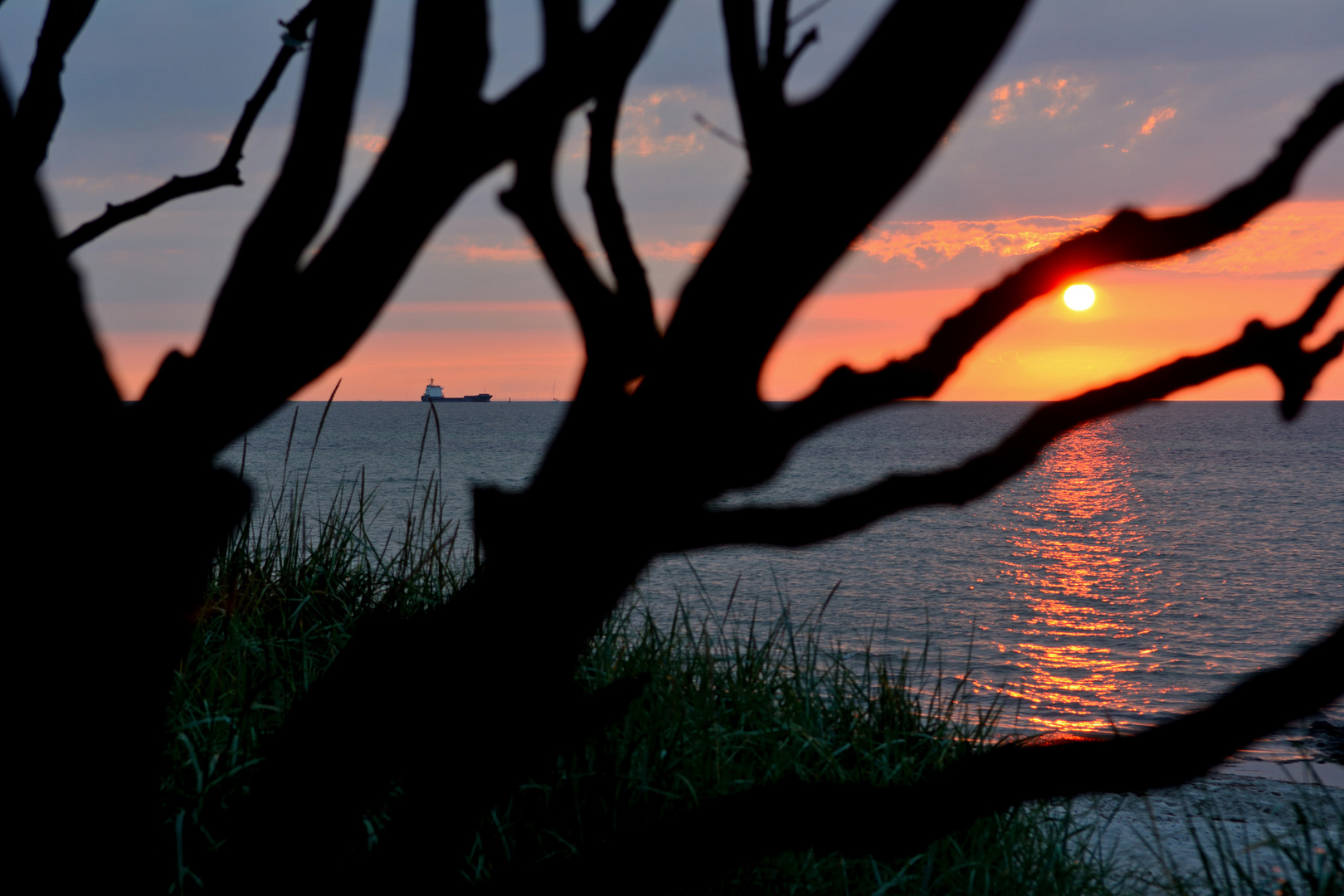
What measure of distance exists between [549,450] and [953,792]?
2.28 ft

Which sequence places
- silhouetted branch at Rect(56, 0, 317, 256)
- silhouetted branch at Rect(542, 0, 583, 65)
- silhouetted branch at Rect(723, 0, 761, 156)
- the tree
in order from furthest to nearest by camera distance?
silhouetted branch at Rect(56, 0, 317, 256)
silhouetted branch at Rect(542, 0, 583, 65)
silhouetted branch at Rect(723, 0, 761, 156)
the tree

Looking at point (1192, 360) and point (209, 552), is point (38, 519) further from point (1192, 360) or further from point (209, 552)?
point (1192, 360)

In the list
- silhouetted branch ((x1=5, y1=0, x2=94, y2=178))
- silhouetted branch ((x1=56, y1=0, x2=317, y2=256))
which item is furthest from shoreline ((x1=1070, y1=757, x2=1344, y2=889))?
silhouetted branch ((x1=5, y1=0, x2=94, y2=178))

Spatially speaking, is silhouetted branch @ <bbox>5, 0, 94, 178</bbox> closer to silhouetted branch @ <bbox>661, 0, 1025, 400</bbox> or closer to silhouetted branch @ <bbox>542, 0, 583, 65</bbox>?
silhouetted branch @ <bbox>542, 0, 583, 65</bbox>

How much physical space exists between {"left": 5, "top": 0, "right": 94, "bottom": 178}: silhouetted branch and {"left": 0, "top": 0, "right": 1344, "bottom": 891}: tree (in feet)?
0.05

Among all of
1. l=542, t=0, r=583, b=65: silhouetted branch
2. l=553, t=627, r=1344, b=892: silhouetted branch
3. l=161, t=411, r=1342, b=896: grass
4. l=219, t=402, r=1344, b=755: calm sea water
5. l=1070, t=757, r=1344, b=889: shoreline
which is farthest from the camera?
l=219, t=402, r=1344, b=755: calm sea water

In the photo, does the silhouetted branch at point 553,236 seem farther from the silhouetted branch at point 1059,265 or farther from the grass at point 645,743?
the grass at point 645,743

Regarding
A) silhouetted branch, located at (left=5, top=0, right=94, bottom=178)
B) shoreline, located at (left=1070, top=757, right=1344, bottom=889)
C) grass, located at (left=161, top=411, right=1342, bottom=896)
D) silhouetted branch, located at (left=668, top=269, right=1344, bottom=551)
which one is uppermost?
silhouetted branch, located at (left=5, top=0, right=94, bottom=178)

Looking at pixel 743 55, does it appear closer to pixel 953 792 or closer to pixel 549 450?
pixel 549 450

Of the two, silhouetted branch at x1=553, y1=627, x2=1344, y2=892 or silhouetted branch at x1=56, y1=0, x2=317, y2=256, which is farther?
silhouetted branch at x1=56, y1=0, x2=317, y2=256

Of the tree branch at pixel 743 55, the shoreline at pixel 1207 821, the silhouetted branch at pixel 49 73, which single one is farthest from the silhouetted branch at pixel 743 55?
the shoreline at pixel 1207 821

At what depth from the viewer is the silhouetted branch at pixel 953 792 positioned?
1.05m

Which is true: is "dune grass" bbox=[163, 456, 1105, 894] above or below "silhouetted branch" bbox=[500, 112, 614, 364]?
below

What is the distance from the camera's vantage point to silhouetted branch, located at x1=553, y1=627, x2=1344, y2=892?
3.43ft
